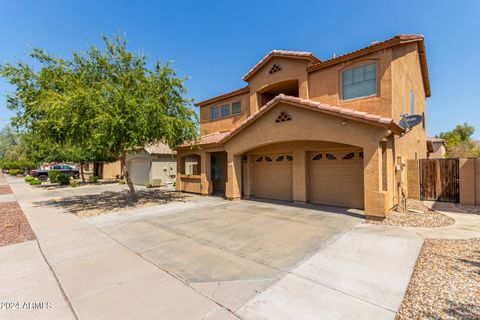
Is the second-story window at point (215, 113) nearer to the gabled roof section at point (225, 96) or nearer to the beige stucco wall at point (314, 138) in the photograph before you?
the gabled roof section at point (225, 96)

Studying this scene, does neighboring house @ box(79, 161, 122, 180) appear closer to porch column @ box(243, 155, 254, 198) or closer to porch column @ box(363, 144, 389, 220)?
porch column @ box(243, 155, 254, 198)

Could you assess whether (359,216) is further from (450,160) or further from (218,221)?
(450,160)

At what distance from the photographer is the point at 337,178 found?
10734 mm

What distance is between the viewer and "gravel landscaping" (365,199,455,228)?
7707mm

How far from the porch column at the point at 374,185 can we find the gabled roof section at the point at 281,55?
6.81 meters

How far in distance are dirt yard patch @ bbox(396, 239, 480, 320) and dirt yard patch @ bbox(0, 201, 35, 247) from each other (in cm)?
1021

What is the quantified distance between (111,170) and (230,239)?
30274 millimetres

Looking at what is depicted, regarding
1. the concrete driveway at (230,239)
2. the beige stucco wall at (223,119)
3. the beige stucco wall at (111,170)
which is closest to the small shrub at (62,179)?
the beige stucco wall at (111,170)

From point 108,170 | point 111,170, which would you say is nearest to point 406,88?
point 111,170

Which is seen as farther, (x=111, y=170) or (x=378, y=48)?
(x=111, y=170)

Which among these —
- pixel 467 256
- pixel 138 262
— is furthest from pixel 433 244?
pixel 138 262

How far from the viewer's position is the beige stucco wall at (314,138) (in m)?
8.20

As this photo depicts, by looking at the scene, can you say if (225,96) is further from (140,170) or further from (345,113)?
(140,170)

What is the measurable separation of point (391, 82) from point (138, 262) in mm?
11695
